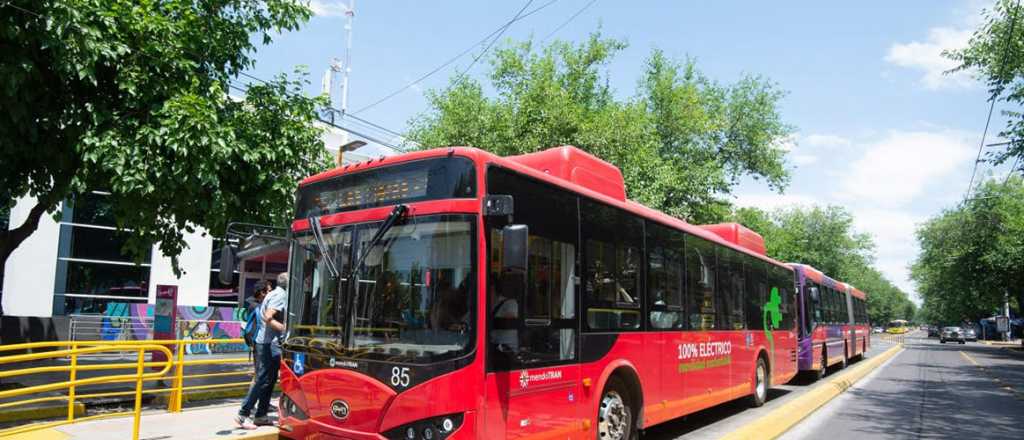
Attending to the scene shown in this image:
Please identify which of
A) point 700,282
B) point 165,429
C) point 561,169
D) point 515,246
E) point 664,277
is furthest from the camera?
point 700,282

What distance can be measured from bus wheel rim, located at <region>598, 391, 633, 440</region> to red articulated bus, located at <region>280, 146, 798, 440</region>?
0.02m

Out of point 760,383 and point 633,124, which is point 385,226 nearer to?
point 760,383

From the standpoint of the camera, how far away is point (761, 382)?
12477mm

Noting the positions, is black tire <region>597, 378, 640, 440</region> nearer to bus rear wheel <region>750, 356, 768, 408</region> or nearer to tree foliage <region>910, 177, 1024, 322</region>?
bus rear wheel <region>750, 356, 768, 408</region>

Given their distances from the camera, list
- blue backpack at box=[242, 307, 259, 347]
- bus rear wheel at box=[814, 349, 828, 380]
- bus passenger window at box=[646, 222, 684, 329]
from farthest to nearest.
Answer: bus rear wheel at box=[814, 349, 828, 380] → blue backpack at box=[242, 307, 259, 347] → bus passenger window at box=[646, 222, 684, 329]

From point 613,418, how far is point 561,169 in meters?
2.72

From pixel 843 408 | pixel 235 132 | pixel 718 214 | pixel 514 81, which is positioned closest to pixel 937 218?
pixel 718 214

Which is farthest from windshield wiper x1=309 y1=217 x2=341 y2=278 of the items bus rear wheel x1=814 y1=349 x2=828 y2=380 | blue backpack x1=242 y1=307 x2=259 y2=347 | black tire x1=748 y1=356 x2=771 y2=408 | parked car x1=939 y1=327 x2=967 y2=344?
parked car x1=939 y1=327 x2=967 y2=344

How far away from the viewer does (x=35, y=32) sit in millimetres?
8227

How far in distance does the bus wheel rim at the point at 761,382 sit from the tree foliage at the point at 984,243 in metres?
36.7

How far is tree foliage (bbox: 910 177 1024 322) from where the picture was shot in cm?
4253

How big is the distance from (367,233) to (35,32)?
5871 mm

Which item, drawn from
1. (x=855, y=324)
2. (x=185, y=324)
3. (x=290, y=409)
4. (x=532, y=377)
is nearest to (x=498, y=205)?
(x=532, y=377)

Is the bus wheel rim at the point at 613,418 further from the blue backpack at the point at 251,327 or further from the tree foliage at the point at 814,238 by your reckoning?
the tree foliage at the point at 814,238
